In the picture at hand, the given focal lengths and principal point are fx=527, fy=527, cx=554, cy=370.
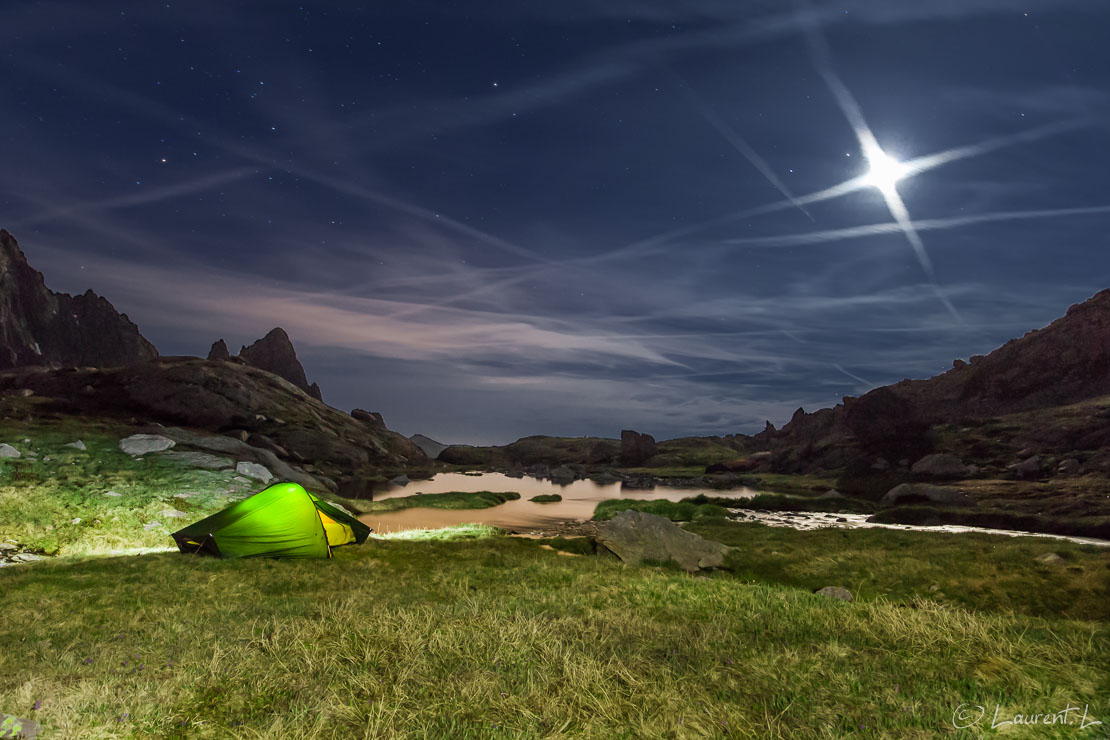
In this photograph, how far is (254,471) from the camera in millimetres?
40969

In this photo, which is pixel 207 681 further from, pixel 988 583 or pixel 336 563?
pixel 988 583

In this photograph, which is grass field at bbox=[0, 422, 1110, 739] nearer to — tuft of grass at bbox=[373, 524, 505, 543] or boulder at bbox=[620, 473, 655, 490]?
tuft of grass at bbox=[373, 524, 505, 543]

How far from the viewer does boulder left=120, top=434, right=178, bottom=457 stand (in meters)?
37.4

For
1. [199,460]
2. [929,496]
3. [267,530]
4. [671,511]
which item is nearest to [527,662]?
[267,530]

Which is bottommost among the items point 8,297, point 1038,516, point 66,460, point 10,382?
point 1038,516

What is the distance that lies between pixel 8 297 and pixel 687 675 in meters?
279

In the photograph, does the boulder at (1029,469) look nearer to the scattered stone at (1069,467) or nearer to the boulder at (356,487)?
the scattered stone at (1069,467)

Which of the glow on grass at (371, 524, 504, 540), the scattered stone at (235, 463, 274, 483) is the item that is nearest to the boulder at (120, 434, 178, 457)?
the scattered stone at (235, 463, 274, 483)

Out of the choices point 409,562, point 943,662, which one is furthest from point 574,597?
point 409,562

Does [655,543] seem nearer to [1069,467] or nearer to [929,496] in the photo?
[929,496]

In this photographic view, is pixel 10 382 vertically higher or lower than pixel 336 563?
higher

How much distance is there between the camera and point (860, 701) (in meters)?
5.82

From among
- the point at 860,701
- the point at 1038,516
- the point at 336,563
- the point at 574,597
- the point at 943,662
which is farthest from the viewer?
the point at 1038,516

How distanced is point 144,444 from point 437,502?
100 ft
